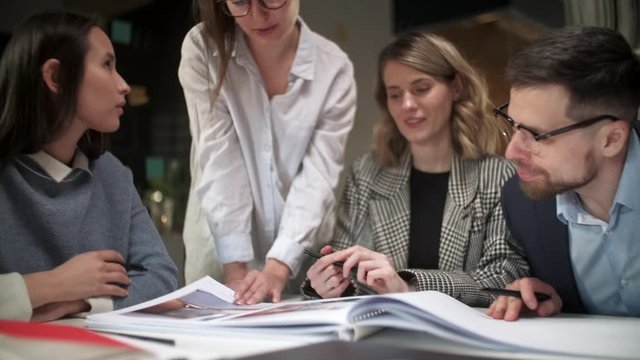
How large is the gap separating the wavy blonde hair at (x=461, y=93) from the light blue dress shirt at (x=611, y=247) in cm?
15

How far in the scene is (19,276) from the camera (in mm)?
845

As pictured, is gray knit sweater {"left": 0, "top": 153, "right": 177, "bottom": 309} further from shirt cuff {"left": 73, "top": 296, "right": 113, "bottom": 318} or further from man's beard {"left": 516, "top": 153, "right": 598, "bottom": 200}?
man's beard {"left": 516, "top": 153, "right": 598, "bottom": 200}

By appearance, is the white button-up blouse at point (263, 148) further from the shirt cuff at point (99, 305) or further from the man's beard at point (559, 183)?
the man's beard at point (559, 183)

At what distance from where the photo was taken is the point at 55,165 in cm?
92

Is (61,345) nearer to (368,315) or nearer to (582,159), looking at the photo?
(368,315)

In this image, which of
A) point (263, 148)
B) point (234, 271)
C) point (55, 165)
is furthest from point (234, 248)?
point (55, 165)

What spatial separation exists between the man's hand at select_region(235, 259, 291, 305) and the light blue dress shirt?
1.42 ft

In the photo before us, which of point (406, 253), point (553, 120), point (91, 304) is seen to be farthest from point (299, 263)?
point (553, 120)

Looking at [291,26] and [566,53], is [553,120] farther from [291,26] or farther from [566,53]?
[291,26]

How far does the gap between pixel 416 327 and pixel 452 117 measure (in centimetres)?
48

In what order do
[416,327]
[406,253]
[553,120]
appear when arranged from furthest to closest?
[406,253]
[553,120]
[416,327]

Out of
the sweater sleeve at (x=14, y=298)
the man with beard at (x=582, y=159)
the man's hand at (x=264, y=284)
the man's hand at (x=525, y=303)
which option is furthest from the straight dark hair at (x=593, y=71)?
the sweater sleeve at (x=14, y=298)

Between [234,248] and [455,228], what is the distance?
36 centimetres

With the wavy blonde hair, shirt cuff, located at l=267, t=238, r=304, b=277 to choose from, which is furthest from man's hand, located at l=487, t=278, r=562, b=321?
shirt cuff, located at l=267, t=238, r=304, b=277
